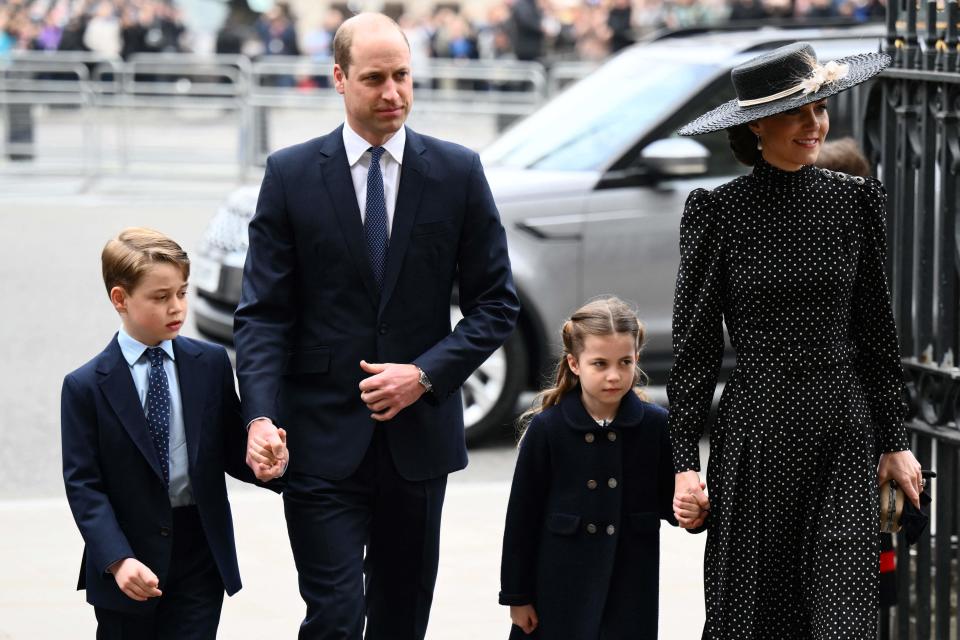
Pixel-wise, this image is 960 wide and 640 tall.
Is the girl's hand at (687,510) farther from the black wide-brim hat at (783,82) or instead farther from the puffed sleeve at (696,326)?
the black wide-brim hat at (783,82)

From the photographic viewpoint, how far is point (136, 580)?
381 cm

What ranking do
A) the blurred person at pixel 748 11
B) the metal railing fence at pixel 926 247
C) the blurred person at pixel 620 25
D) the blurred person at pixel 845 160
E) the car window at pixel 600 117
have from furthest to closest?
1. the blurred person at pixel 748 11
2. the blurred person at pixel 620 25
3. the car window at pixel 600 117
4. the blurred person at pixel 845 160
5. the metal railing fence at pixel 926 247

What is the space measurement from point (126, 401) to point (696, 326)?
1.34 meters

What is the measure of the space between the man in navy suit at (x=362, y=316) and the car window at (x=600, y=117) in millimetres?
4006

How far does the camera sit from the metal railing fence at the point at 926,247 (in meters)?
4.29

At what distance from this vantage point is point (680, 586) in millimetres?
5891

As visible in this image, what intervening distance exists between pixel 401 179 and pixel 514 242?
384cm

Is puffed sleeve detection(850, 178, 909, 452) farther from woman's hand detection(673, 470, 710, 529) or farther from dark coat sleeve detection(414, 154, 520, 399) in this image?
dark coat sleeve detection(414, 154, 520, 399)

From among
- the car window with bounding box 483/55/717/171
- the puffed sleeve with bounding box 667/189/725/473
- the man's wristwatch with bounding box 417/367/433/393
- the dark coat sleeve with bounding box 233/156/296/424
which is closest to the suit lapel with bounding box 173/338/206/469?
the dark coat sleeve with bounding box 233/156/296/424

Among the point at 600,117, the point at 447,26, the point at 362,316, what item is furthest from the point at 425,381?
the point at 447,26

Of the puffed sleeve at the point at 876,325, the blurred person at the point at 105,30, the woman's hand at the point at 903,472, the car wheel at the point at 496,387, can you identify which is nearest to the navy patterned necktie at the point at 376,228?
the puffed sleeve at the point at 876,325

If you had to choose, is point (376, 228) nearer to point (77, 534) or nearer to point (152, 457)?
point (152, 457)

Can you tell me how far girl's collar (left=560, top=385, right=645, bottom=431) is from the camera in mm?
4152

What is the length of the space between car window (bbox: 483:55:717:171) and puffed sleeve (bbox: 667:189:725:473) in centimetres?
422
